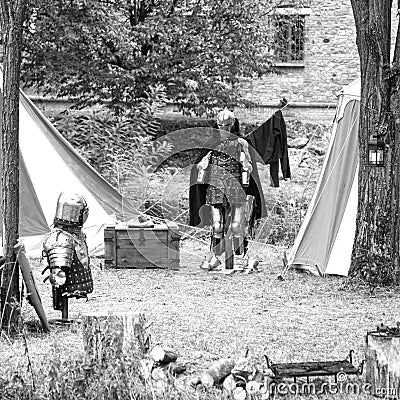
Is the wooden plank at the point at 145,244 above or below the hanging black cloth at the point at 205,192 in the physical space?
below

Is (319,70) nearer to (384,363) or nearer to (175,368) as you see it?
(175,368)

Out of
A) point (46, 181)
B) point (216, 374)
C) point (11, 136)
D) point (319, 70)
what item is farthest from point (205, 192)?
point (319, 70)

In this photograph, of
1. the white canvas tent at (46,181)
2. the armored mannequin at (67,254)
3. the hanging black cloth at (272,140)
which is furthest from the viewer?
the white canvas tent at (46,181)

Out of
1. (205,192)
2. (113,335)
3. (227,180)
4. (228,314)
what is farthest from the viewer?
(205,192)

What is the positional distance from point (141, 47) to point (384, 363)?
396 inches

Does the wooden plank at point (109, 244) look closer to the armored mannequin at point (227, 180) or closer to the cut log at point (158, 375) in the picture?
the armored mannequin at point (227, 180)

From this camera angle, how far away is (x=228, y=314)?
656 centimetres

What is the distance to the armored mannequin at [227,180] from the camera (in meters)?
8.73

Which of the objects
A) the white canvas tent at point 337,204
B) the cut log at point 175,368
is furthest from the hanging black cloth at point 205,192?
the cut log at point 175,368

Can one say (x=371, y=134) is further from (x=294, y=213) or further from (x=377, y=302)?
(x=294, y=213)

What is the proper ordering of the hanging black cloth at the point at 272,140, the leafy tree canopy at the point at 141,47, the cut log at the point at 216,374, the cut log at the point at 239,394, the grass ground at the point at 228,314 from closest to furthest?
the cut log at the point at 239,394
the cut log at the point at 216,374
the grass ground at the point at 228,314
the hanging black cloth at the point at 272,140
the leafy tree canopy at the point at 141,47

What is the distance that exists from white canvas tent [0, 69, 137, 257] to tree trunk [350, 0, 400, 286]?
3.06 metres

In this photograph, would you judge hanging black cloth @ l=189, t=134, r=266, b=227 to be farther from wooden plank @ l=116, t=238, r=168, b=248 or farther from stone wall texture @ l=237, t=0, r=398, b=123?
stone wall texture @ l=237, t=0, r=398, b=123

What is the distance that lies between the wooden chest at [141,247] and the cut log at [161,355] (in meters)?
4.00
